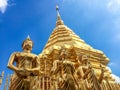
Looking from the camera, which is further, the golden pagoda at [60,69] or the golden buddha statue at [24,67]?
the golden pagoda at [60,69]

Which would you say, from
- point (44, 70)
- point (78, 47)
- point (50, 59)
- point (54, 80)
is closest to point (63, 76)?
point (54, 80)

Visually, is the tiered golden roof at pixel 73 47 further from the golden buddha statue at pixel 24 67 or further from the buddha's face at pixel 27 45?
the golden buddha statue at pixel 24 67

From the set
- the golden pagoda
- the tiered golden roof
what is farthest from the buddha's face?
the tiered golden roof

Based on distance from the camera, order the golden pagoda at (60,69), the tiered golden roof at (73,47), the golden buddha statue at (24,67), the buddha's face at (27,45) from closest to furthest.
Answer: the golden buddha statue at (24,67)
the golden pagoda at (60,69)
the buddha's face at (27,45)
the tiered golden roof at (73,47)

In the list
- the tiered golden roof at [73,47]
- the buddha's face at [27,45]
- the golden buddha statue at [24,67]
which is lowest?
the golden buddha statue at [24,67]

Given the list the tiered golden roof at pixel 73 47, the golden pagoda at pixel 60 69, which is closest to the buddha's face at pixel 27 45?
the golden pagoda at pixel 60 69

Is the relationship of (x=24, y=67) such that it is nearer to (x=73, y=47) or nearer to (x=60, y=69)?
(x=60, y=69)

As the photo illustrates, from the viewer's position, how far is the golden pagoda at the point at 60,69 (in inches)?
341

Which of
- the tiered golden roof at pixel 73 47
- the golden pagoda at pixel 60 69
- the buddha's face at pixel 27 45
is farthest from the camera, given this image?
the tiered golden roof at pixel 73 47

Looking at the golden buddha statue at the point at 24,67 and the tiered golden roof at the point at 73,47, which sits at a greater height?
the tiered golden roof at the point at 73,47

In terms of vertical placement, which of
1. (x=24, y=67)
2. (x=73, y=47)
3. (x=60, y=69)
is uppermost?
(x=73, y=47)

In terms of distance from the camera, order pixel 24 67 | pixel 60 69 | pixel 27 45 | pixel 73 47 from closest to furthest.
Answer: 1. pixel 24 67
2. pixel 27 45
3. pixel 60 69
4. pixel 73 47

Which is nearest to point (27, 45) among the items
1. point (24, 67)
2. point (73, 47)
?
point (24, 67)

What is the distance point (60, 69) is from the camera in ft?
36.5
